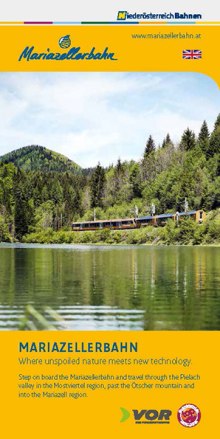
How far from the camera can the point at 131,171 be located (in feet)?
102

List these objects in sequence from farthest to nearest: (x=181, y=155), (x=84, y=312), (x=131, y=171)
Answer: (x=181, y=155) → (x=131, y=171) → (x=84, y=312)

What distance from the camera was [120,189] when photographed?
1398 inches

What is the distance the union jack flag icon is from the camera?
8.35 m

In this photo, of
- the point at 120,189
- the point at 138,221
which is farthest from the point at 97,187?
the point at 138,221

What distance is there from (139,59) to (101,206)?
29090 mm

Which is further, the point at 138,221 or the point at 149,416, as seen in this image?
the point at 138,221

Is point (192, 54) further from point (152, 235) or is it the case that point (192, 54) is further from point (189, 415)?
point (152, 235)

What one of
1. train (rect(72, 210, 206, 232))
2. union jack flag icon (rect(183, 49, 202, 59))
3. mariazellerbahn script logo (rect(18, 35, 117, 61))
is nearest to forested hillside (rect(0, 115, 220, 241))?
train (rect(72, 210, 206, 232))

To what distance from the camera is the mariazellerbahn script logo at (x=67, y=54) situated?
8344mm

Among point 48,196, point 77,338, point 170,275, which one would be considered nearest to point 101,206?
point 48,196

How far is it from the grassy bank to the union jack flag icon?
2787 centimetres

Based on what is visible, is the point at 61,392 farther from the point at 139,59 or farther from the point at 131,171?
the point at 131,171

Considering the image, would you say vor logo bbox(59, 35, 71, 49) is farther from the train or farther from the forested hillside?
the train

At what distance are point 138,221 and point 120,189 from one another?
4.09m
